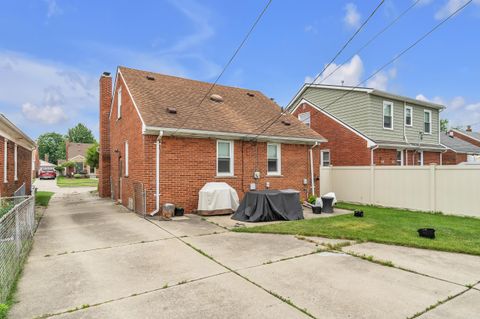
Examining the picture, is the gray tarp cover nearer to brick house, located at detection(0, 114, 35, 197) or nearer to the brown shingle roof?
the brown shingle roof

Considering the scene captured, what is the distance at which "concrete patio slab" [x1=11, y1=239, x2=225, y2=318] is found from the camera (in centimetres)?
376

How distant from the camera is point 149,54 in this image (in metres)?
15.6

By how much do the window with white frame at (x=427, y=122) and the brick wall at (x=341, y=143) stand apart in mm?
6322

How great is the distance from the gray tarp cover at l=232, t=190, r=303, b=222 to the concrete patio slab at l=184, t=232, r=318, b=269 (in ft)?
6.11

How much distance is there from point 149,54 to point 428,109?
708 inches

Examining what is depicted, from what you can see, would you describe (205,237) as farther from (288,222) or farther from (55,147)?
(55,147)

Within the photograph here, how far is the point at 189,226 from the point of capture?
8.40 meters

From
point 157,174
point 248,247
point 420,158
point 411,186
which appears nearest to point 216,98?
point 157,174

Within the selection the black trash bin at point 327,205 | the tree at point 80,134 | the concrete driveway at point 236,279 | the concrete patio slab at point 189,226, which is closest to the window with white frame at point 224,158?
the concrete patio slab at point 189,226

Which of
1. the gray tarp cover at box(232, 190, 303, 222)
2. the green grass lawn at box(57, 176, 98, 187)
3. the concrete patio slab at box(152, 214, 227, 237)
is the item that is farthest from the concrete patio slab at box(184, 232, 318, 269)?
the green grass lawn at box(57, 176, 98, 187)

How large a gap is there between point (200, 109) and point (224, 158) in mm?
2467

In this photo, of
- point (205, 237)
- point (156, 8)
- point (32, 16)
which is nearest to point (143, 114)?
point (156, 8)

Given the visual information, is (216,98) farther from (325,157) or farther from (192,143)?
(325,157)

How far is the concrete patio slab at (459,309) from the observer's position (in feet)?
10.8
